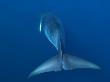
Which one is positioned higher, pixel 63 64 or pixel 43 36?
pixel 43 36

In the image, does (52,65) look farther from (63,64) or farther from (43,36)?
(43,36)

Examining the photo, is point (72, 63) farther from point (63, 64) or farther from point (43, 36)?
point (43, 36)

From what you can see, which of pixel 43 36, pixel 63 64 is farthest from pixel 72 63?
pixel 43 36

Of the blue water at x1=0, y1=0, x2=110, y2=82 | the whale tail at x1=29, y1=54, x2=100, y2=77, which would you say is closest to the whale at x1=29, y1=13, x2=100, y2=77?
the whale tail at x1=29, y1=54, x2=100, y2=77

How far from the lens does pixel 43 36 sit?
13.2 ft

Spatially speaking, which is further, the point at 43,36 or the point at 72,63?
the point at 43,36

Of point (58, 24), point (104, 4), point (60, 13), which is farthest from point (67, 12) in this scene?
point (58, 24)

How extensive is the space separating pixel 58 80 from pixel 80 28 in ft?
2.03

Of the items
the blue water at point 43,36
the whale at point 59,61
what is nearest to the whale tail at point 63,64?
the whale at point 59,61

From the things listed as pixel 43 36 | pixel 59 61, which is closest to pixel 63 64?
pixel 59 61

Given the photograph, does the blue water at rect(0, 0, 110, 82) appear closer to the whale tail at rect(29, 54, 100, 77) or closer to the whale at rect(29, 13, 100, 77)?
the whale at rect(29, 13, 100, 77)

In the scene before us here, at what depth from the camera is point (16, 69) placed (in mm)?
4121

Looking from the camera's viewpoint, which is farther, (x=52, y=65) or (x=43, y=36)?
→ (x=43, y=36)

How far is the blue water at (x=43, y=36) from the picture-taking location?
400cm
